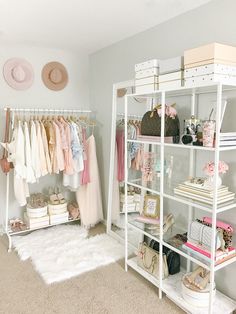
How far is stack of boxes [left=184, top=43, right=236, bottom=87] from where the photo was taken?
1.75 m

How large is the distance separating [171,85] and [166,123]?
11.6 inches

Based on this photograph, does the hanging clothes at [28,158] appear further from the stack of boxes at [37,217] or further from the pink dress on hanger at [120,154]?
the pink dress on hanger at [120,154]

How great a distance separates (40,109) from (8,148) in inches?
28.5

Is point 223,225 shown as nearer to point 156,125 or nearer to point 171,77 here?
point 156,125

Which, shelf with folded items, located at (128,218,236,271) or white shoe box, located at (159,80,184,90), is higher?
white shoe box, located at (159,80,184,90)

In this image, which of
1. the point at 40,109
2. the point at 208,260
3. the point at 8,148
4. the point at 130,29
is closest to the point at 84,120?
the point at 40,109

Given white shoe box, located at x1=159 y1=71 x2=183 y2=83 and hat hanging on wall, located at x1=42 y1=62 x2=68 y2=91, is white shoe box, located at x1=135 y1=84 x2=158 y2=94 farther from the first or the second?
hat hanging on wall, located at x1=42 y1=62 x2=68 y2=91

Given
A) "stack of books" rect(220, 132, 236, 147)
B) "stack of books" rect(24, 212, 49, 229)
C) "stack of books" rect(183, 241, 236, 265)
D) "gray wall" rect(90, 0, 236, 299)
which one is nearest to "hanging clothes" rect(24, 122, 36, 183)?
"stack of books" rect(24, 212, 49, 229)

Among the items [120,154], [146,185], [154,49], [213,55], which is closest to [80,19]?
[154,49]

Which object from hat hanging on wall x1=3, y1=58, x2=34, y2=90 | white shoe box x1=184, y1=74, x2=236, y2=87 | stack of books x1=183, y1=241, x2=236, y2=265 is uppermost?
hat hanging on wall x1=3, y1=58, x2=34, y2=90

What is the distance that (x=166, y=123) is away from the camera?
7.12 feet

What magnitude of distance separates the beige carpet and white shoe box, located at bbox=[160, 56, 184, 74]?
6.01ft

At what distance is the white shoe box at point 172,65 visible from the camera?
202cm

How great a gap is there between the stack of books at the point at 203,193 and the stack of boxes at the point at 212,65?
714 millimetres
